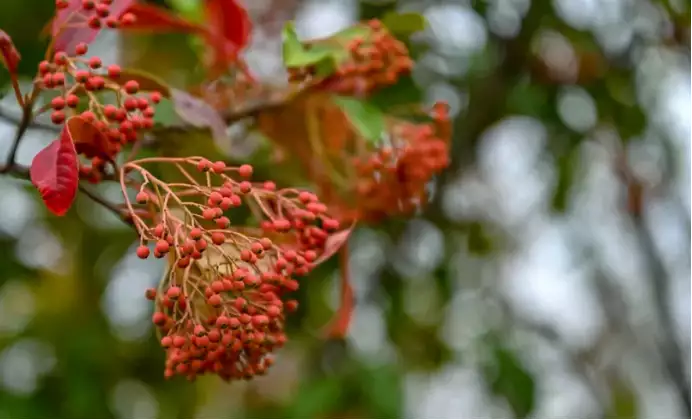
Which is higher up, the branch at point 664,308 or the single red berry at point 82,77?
the single red berry at point 82,77

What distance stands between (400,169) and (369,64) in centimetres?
15

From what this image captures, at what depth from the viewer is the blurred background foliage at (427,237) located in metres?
1.65

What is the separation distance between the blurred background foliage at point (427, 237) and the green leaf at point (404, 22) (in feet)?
1.12

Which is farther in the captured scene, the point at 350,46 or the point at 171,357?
the point at 350,46

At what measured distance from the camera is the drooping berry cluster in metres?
0.71

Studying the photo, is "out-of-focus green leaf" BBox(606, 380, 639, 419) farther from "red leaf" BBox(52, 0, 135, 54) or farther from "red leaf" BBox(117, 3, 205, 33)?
"red leaf" BBox(52, 0, 135, 54)

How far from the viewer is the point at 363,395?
151cm

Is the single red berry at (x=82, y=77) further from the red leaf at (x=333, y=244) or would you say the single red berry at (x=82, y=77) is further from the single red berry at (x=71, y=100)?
the red leaf at (x=333, y=244)

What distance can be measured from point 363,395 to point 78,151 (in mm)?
892

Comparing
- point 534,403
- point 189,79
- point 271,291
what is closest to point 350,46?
point 271,291

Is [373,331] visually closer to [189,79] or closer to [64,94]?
[189,79]

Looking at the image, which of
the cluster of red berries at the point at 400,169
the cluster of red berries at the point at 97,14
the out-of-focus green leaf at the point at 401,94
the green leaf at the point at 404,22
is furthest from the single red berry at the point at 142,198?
the out-of-focus green leaf at the point at 401,94

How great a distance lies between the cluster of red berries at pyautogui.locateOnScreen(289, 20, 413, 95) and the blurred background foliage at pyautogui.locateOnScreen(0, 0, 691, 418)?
0.34 meters

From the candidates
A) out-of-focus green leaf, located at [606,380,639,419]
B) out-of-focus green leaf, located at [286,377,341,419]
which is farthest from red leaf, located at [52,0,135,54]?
out-of-focus green leaf, located at [606,380,639,419]
